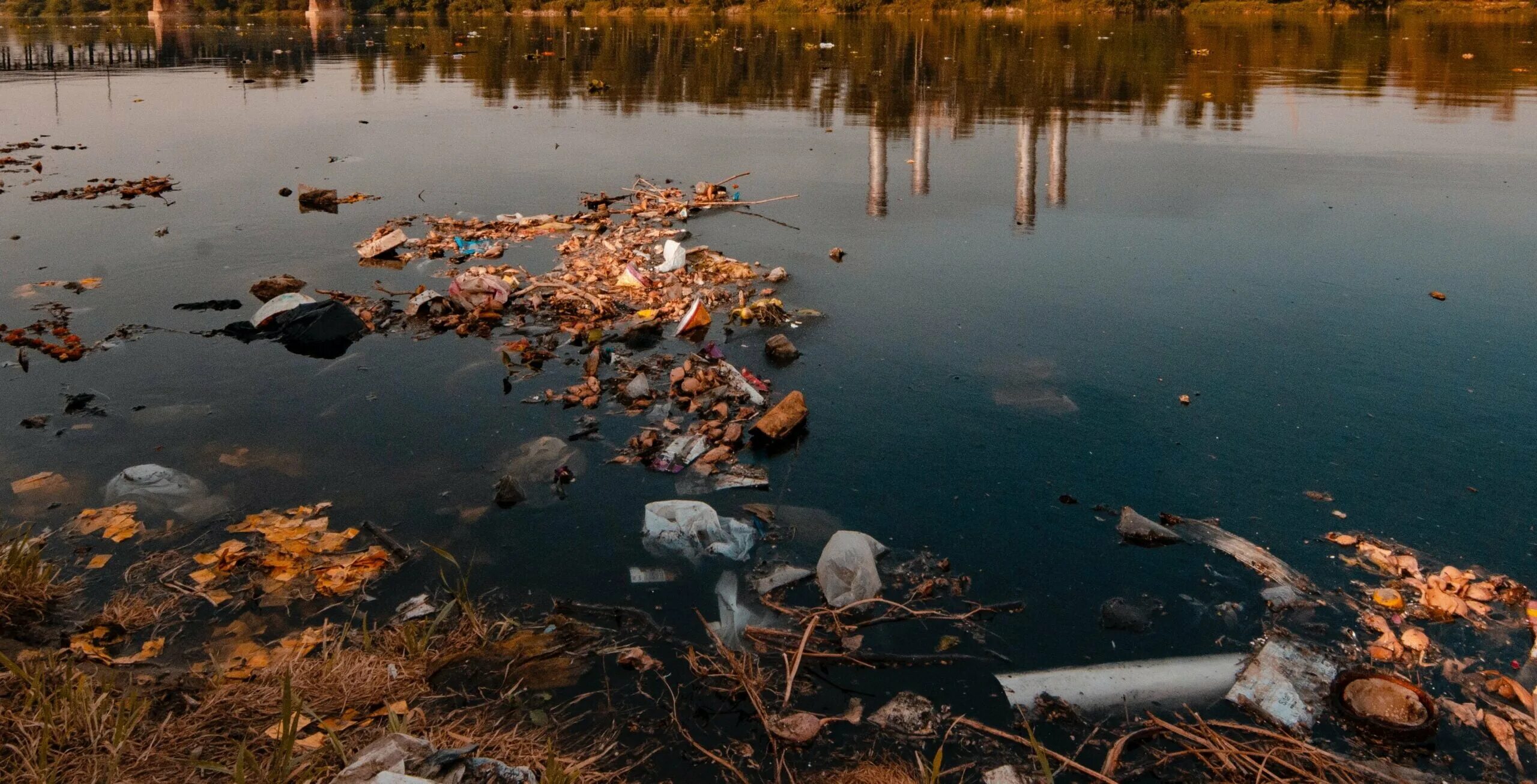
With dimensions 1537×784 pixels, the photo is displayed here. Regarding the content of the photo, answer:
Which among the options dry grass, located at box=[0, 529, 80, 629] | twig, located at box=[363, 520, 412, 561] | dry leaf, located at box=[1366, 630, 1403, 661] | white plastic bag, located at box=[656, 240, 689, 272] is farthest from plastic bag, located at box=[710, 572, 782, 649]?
white plastic bag, located at box=[656, 240, 689, 272]

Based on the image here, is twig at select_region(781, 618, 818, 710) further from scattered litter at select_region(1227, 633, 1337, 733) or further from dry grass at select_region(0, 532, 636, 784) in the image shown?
scattered litter at select_region(1227, 633, 1337, 733)

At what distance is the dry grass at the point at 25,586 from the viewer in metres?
3.49

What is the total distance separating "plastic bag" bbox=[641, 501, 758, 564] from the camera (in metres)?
4.00

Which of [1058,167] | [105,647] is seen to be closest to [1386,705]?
[105,647]

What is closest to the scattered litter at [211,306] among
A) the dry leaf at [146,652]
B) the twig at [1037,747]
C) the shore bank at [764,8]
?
the dry leaf at [146,652]

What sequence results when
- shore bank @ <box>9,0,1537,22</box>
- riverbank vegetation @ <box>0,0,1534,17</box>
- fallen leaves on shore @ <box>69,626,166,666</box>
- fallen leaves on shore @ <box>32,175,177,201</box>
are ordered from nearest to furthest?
fallen leaves on shore @ <box>69,626,166,666</box> < fallen leaves on shore @ <box>32,175,177,201</box> < shore bank @ <box>9,0,1537,22</box> < riverbank vegetation @ <box>0,0,1534,17</box>

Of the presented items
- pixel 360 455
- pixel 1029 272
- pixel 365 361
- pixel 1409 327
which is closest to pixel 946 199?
pixel 1029 272

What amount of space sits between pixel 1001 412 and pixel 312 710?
→ 139 inches

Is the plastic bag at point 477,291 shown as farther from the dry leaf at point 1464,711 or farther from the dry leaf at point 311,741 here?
the dry leaf at point 1464,711

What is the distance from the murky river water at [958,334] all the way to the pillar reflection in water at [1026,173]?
0.07 meters

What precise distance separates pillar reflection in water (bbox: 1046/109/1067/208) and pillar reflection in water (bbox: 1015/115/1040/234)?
6.7 inches

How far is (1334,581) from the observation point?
372 centimetres

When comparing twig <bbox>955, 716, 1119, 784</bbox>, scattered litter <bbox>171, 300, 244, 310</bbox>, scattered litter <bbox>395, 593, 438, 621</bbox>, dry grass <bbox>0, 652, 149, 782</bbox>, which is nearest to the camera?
dry grass <bbox>0, 652, 149, 782</bbox>

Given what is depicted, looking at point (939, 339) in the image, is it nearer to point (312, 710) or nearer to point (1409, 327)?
point (1409, 327)
